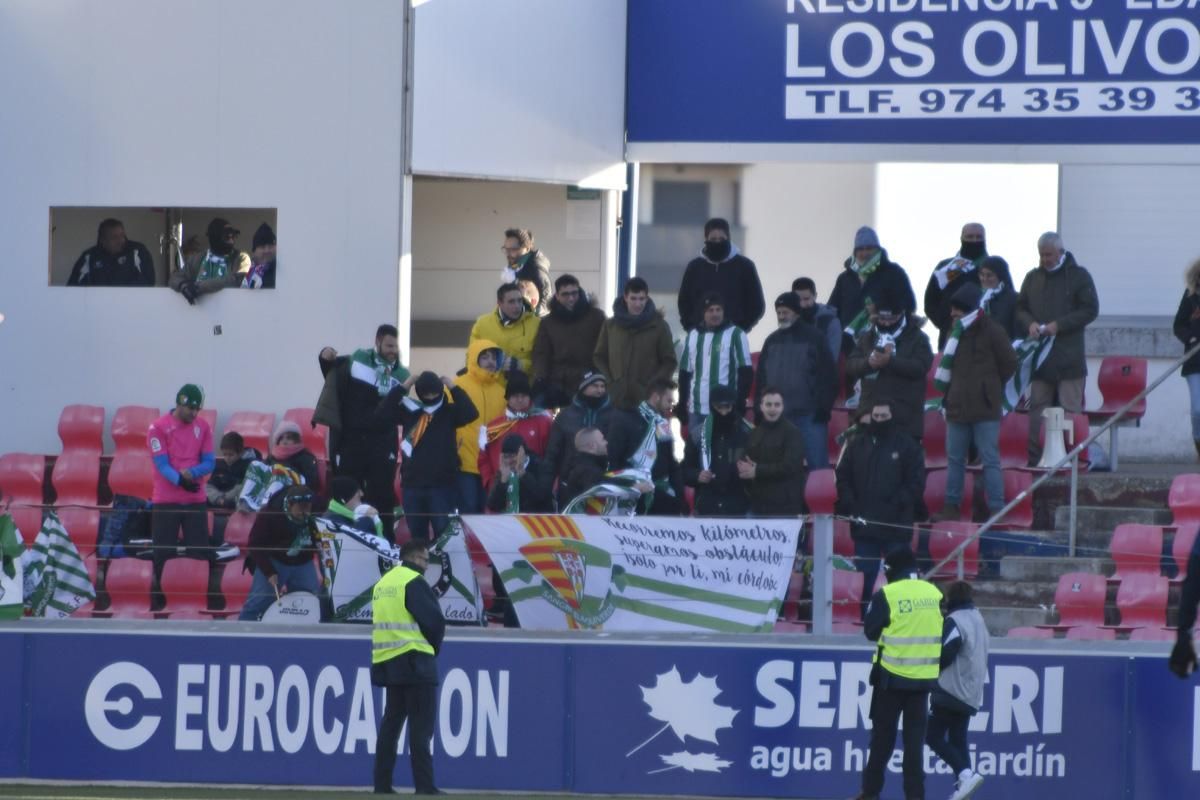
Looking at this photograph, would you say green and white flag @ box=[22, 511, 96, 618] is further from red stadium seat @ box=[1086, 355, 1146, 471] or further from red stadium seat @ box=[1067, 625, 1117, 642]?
red stadium seat @ box=[1086, 355, 1146, 471]

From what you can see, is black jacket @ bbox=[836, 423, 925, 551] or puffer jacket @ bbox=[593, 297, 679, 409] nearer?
black jacket @ bbox=[836, 423, 925, 551]

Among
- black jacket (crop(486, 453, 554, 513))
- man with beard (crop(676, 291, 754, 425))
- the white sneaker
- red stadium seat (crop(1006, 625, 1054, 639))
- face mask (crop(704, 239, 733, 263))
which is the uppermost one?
face mask (crop(704, 239, 733, 263))

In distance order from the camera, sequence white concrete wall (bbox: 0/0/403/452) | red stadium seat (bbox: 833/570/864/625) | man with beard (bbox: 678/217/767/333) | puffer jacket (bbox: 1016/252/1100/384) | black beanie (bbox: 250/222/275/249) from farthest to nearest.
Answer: black beanie (bbox: 250/222/275/249) → white concrete wall (bbox: 0/0/403/452) → man with beard (bbox: 678/217/767/333) → puffer jacket (bbox: 1016/252/1100/384) → red stadium seat (bbox: 833/570/864/625)

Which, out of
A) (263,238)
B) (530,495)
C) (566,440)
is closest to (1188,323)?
(566,440)

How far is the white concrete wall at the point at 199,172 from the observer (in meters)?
14.5

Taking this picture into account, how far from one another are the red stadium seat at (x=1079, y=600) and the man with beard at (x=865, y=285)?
8.06 feet

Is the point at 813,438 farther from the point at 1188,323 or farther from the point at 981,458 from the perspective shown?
the point at 1188,323

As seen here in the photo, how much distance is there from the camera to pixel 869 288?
14.4 meters

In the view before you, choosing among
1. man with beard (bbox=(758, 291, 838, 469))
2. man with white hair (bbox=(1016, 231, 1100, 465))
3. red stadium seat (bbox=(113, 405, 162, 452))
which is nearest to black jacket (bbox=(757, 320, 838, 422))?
man with beard (bbox=(758, 291, 838, 469))

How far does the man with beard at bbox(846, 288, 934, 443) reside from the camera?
13188 millimetres

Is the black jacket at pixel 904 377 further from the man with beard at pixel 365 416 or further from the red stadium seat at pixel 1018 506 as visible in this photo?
the man with beard at pixel 365 416

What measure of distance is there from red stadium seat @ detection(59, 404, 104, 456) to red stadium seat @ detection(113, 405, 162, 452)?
154 mm

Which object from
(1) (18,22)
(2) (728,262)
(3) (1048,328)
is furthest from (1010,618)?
(1) (18,22)

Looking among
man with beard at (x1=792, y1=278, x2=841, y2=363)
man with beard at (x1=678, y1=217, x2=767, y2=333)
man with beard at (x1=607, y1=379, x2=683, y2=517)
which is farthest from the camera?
man with beard at (x1=678, y1=217, x2=767, y2=333)
